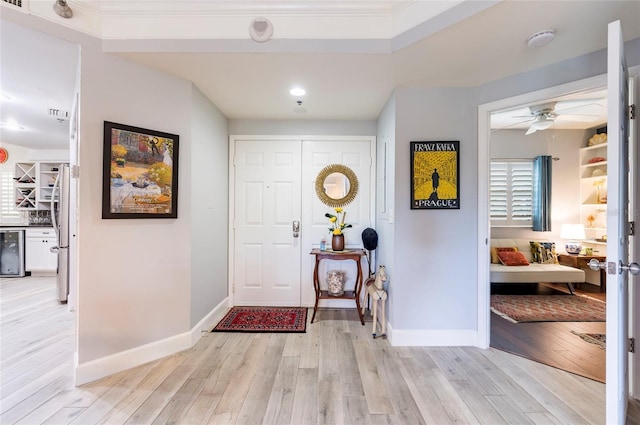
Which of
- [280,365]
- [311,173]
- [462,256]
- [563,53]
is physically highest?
[563,53]

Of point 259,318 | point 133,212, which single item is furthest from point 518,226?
point 133,212

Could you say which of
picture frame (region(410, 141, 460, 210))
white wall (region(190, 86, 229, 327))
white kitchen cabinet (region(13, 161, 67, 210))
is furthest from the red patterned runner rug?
white kitchen cabinet (region(13, 161, 67, 210))

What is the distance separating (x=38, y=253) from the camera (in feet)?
15.4

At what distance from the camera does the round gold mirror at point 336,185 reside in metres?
3.41

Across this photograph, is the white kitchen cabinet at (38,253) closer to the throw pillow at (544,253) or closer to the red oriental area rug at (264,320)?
the red oriental area rug at (264,320)

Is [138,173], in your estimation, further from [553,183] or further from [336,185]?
[553,183]

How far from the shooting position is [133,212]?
212 cm

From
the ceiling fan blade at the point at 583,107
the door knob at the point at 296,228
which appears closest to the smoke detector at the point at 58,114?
the door knob at the point at 296,228

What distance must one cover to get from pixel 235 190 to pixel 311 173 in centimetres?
96

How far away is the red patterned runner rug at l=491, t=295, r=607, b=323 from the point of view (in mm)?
3092

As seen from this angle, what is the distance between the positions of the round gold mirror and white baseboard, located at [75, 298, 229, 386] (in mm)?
1889

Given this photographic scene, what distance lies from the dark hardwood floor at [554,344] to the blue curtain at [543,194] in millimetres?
2009

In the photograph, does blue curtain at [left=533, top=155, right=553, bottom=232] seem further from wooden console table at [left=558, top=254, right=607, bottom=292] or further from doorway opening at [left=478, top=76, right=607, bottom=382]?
wooden console table at [left=558, top=254, right=607, bottom=292]

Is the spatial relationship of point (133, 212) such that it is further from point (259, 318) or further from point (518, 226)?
point (518, 226)
